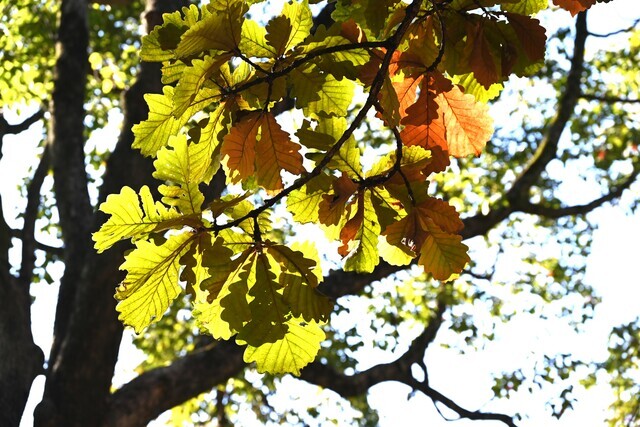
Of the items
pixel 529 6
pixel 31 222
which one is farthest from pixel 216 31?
pixel 31 222

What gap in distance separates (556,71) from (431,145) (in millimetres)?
8666

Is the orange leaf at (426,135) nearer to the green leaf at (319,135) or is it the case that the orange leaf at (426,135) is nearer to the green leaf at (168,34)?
the green leaf at (319,135)

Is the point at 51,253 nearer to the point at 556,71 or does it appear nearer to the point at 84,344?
the point at 84,344

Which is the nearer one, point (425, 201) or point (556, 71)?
point (425, 201)

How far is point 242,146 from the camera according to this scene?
1336 millimetres

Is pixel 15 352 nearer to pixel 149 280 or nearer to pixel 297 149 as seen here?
pixel 149 280

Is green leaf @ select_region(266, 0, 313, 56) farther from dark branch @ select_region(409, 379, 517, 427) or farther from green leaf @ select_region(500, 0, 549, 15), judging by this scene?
dark branch @ select_region(409, 379, 517, 427)

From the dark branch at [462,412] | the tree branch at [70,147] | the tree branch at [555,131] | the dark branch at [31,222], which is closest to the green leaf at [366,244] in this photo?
the tree branch at [70,147]

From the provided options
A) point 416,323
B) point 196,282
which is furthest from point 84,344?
point 416,323

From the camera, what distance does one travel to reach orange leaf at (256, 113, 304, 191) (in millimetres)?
1346

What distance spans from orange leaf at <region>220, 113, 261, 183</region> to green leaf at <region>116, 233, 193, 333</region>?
16 centimetres

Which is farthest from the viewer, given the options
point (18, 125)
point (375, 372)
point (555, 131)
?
point (18, 125)

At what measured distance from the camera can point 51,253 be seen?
28.3 ft

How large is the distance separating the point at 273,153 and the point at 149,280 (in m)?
0.33
